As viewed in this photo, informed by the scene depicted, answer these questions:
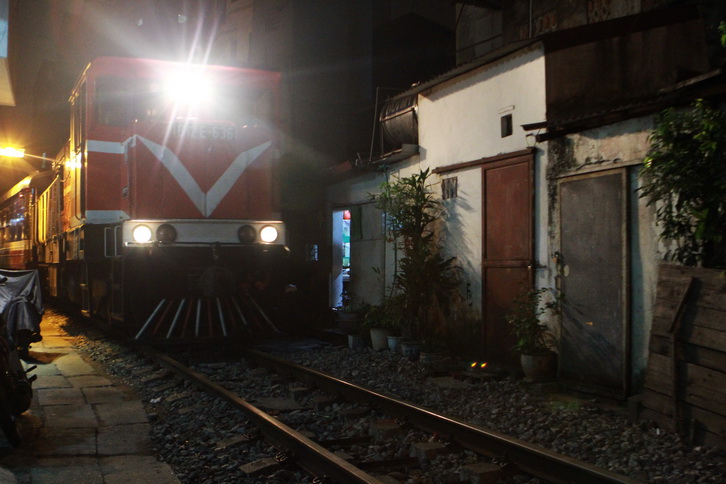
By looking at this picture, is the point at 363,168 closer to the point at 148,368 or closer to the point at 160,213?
the point at 160,213

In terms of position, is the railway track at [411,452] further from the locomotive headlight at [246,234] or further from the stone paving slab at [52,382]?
the locomotive headlight at [246,234]

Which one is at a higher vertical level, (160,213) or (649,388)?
Answer: (160,213)

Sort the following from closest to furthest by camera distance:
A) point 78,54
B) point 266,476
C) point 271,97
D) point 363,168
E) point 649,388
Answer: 1. point 266,476
2. point 649,388
3. point 271,97
4. point 363,168
5. point 78,54

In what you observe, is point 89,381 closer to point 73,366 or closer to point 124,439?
point 73,366

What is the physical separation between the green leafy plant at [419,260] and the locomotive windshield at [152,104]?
250 cm

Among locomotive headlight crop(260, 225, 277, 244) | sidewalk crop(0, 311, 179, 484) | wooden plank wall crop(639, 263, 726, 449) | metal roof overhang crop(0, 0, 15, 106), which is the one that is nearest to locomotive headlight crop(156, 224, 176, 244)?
locomotive headlight crop(260, 225, 277, 244)

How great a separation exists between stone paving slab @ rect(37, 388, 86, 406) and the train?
146 centimetres

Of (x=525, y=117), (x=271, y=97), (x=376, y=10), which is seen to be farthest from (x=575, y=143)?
(x=376, y=10)

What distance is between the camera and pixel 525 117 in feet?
24.4

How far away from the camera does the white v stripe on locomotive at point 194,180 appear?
26.8 ft

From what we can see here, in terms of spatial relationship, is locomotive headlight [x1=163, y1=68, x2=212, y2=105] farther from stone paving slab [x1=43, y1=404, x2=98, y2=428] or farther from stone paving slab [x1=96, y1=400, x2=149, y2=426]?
stone paving slab [x1=43, y1=404, x2=98, y2=428]

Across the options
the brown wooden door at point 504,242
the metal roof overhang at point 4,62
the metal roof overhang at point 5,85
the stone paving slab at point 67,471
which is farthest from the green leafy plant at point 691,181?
the metal roof overhang at point 5,85

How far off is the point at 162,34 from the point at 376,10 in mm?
8614

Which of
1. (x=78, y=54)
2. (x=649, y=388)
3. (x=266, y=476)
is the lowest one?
(x=266, y=476)
